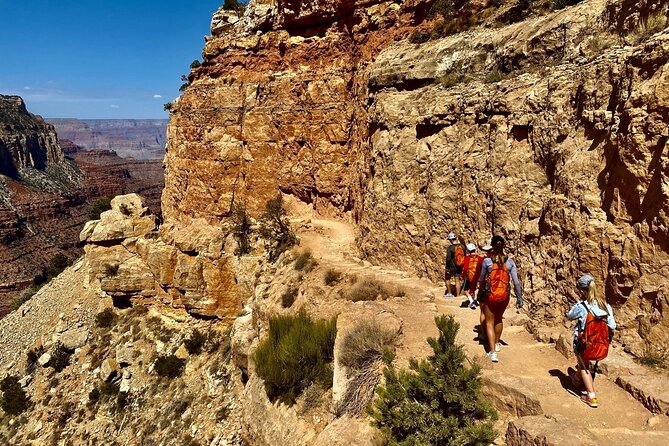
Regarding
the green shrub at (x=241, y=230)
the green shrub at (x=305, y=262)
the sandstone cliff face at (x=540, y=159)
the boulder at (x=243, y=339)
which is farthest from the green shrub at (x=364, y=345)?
the green shrub at (x=241, y=230)

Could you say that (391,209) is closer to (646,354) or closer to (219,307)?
(646,354)

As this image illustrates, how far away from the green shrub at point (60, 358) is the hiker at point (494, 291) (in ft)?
70.8

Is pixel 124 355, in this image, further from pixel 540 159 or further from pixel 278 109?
pixel 540 159

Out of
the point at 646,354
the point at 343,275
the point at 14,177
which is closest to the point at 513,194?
the point at 646,354

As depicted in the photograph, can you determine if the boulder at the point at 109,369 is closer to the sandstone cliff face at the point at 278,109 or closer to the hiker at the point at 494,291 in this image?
the sandstone cliff face at the point at 278,109

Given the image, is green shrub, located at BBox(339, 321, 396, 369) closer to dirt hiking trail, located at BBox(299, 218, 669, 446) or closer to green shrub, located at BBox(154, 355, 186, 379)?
dirt hiking trail, located at BBox(299, 218, 669, 446)

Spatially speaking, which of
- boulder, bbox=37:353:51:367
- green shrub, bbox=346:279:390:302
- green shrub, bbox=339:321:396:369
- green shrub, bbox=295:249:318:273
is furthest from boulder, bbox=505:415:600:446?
boulder, bbox=37:353:51:367

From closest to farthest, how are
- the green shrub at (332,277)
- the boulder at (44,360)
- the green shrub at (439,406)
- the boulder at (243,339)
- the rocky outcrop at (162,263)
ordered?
the green shrub at (439,406), the green shrub at (332,277), the boulder at (243,339), the rocky outcrop at (162,263), the boulder at (44,360)

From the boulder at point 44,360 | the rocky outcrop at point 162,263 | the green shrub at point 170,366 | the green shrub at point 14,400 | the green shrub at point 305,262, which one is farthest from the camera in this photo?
the boulder at point 44,360

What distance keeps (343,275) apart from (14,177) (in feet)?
352

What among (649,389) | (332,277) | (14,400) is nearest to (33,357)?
(14,400)

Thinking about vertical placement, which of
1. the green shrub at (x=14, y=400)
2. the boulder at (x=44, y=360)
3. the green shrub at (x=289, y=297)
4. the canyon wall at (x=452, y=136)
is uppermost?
the canyon wall at (x=452, y=136)

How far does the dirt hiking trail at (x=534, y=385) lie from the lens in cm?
459

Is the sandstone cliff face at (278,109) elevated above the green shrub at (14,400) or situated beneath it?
elevated above
